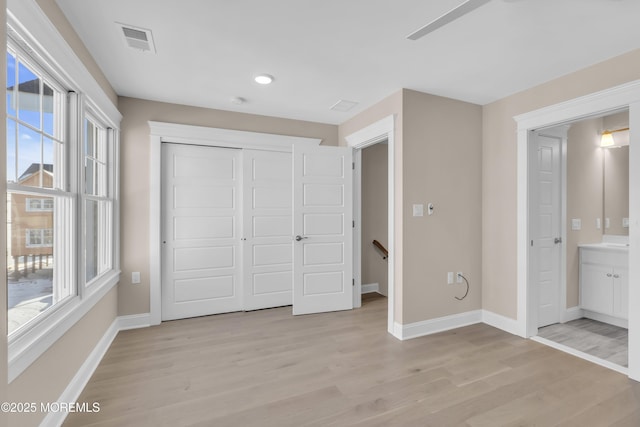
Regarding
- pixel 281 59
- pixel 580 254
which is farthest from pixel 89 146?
pixel 580 254

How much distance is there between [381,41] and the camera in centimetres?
222

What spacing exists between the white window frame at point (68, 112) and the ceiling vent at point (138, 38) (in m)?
0.36

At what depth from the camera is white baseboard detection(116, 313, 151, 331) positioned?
128 inches

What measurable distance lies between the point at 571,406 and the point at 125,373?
3211mm

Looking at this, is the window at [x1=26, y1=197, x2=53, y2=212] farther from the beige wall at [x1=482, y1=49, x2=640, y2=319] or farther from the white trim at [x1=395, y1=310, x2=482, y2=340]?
the beige wall at [x1=482, y1=49, x2=640, y2=319]

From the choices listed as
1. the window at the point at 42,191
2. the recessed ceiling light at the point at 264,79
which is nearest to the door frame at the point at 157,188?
the window at the point at 42,191

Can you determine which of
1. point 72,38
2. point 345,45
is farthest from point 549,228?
point 72,38

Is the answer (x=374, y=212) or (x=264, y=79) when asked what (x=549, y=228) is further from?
(x=264, y=79)

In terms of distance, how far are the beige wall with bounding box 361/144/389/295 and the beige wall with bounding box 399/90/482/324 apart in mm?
1576

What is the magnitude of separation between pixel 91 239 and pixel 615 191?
5.89 m

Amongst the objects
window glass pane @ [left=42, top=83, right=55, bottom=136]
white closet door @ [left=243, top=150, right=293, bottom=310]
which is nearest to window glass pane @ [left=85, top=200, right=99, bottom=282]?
window glass pane @ [left=42, top=83, right=55, bottom=136]

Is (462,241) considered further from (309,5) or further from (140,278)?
(140,278)

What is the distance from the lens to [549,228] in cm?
336

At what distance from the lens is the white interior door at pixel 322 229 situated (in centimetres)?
372
